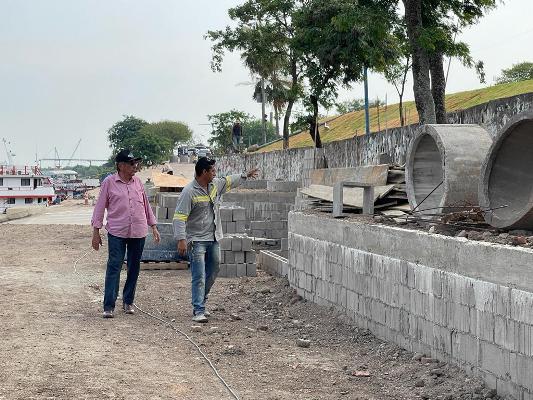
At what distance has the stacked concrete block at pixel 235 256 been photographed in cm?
1438

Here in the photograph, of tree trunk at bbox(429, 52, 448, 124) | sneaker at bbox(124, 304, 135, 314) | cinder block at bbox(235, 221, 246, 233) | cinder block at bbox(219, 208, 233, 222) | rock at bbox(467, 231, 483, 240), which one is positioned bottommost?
sneaker at bbox(124, 304, 135, 314)

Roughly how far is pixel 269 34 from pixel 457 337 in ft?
98.2

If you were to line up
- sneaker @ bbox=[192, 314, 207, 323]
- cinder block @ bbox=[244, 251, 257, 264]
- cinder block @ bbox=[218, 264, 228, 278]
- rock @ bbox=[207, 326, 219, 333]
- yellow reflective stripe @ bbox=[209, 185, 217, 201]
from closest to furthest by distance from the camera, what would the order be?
rock @ bbox=[207, 326, 219, 333], sneaker @ bbox=[192, 314, 207, 323], yellow reflective stripe @ bbox=[209, 185, 217, 201], cinder block @ bbox=[218, 264, 228, 278], cinder block @ bbox=[244, 251, 257, 264]

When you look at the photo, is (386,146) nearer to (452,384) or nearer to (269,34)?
(452,384)

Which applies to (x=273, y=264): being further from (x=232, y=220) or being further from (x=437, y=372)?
(x=437, y=372)

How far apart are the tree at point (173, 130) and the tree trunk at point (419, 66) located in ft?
331

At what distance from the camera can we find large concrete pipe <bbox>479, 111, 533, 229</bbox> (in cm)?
747

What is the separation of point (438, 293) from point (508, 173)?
156cm

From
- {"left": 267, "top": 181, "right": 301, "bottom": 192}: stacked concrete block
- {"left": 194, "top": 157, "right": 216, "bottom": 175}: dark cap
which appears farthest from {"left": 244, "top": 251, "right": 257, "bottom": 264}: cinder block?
{"left": 267, "top": 181, "right": 301, "bottom": 192}: stacked concrete block

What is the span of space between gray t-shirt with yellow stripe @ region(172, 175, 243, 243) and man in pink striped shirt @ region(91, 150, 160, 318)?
48 centimetres

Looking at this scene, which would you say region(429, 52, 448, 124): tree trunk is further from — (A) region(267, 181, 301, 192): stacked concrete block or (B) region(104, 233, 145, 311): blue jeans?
(B) region(104, 233, 145, 311): blue jeans

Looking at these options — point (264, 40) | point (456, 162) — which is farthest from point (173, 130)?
point (456, 162)

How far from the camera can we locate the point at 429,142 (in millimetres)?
9797

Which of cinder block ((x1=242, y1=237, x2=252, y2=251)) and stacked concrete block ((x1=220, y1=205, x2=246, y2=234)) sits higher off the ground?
stacked concrete block ((x1=220, y1=205, x2=246, y2=234))
